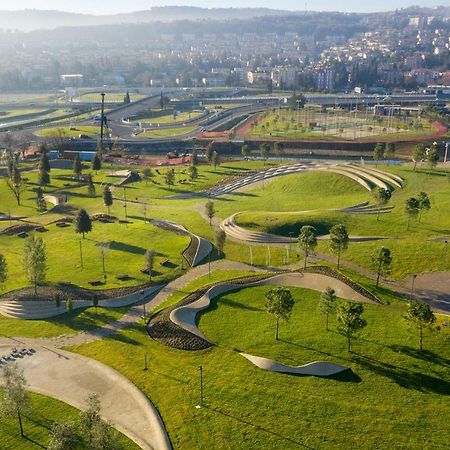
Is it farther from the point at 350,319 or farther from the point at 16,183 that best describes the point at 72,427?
the point at 16,183

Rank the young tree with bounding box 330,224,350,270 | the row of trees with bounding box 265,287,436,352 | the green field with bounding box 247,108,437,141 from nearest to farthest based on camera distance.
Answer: the row of trees with bounding box 265,287,436,352 < the young tree with bounding box 330,224,350,270 < the green field with bounding box 247,108,437,141

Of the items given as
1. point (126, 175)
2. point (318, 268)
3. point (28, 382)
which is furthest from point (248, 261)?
point (126, 175)

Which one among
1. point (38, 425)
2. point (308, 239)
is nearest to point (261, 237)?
point (308, 239)

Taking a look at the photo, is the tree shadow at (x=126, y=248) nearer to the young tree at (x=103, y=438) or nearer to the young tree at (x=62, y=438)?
the young tree at (x=62, y=438)

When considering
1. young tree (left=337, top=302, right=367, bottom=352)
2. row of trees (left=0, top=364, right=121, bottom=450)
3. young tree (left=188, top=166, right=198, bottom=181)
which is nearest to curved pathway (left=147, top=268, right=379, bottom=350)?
young tree (left=337, top=302, right=367, bottom=352)

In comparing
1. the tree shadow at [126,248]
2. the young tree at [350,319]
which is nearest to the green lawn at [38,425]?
the young tree at [350,319]

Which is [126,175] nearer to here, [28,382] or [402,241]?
[402,241]

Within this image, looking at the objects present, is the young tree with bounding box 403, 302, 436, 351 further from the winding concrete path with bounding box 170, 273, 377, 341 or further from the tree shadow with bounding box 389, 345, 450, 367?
the winding concrete path with bounding box 170, 273, 377, 341
